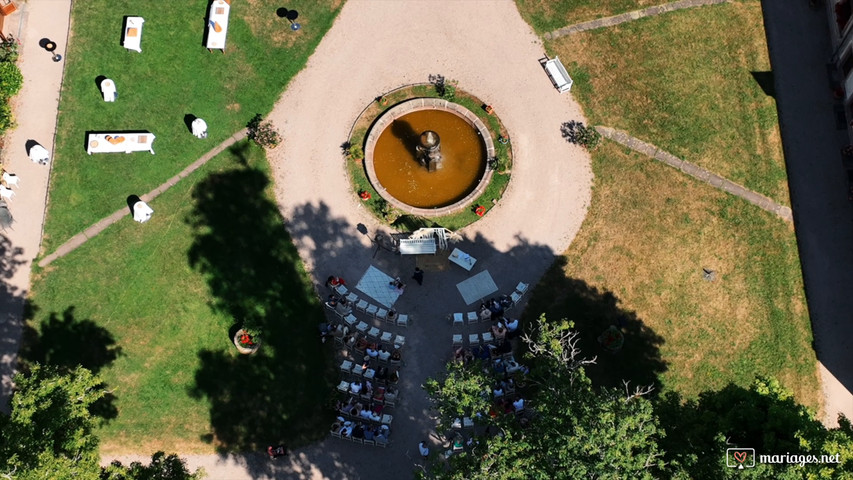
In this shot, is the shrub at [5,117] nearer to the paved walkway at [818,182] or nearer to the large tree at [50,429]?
the large tree at [50,429]

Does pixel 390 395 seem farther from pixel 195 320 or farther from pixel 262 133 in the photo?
pixel 262 133

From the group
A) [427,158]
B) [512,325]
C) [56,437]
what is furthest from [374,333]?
[56,437]

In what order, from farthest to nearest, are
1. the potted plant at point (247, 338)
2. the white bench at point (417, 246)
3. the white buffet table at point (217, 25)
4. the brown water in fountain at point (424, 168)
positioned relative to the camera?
the white buffet table at point (217, 25) → the brown water in fountain at point (424, 168) → the white bench at point (417, 246) → the potted plant at point (247, 338)

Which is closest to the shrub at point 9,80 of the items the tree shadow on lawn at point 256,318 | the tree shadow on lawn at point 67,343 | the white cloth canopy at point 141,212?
the white cloth canopy at point 141,212

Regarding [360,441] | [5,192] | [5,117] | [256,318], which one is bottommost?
[360,441]

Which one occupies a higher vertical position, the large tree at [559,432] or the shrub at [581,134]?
the shrub at [581,134]

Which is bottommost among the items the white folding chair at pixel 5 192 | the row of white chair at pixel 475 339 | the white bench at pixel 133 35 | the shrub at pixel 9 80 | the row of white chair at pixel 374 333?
the row of white chair at pixel 374 333

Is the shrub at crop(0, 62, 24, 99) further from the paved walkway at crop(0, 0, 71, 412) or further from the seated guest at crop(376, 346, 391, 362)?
the seated guest at crop(376, 346, 391, 362)
